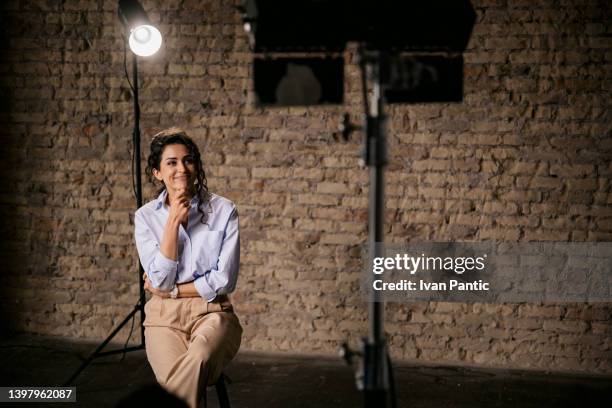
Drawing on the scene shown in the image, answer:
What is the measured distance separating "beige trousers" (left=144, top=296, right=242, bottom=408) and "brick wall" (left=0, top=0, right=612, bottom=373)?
141 centimetres

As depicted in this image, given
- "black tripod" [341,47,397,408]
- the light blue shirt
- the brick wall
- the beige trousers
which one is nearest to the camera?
"black tripod" [341,47,397,408]

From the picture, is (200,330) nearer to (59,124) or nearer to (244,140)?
(244,140)

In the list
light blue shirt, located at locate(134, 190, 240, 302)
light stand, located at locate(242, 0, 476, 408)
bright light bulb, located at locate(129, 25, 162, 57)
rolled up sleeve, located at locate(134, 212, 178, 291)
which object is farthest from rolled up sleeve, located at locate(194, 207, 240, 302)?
bright light bulb, located at locate(129, 25, 162, 57)

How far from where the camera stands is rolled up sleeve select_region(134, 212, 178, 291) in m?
2.38

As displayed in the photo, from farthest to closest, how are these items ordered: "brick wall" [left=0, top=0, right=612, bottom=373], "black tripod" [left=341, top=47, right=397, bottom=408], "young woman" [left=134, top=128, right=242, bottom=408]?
"brick wall" [left=0, top=0, right=612, bottom=373] < "young woman" [left=134, top=128, right=242, bottom=408] < "black tripod" [left=341, top=47, right=397, bottom=408]

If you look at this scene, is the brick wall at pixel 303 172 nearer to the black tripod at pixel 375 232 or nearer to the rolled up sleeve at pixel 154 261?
the rolled up sleeve at pixel 154 261

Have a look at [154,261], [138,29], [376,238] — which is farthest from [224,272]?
[138,29]

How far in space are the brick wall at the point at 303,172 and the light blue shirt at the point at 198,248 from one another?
1.26 m

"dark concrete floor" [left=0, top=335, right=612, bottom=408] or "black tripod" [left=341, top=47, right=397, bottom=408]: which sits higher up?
"black tripod" [left=341, top=47, right=397, bottom=408]

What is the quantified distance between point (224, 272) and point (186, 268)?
0.18 meters

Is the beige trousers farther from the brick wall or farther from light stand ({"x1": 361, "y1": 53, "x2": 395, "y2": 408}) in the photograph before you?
the brick wall

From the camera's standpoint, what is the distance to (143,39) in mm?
3268

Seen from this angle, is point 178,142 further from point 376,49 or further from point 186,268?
point 376,49

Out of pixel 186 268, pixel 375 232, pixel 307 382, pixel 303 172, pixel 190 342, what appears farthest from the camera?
pixel 303 172
